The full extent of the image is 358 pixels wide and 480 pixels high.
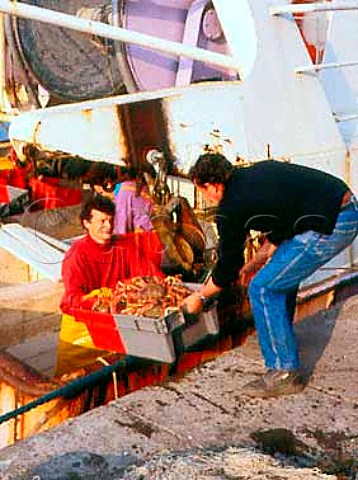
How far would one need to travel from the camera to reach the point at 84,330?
16.9ft

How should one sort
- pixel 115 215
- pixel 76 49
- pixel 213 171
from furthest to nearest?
pixel 76 49
pixel 115 215
pixel 213 171

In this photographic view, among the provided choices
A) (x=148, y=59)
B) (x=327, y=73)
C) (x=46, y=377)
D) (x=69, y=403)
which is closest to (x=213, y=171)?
(x=69, y=403)

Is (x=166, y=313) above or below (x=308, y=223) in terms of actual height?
below

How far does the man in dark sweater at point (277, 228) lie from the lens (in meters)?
3.76

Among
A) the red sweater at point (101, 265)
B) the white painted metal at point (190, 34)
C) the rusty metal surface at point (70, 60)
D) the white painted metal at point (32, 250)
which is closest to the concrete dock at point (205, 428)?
the red sweater at point (101, 265)

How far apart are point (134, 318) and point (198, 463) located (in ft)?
4.31

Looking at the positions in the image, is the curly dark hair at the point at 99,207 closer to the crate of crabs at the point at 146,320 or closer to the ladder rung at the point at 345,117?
the crate of crabs at the point at 146,320

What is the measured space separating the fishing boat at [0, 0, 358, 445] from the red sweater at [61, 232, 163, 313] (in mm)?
476

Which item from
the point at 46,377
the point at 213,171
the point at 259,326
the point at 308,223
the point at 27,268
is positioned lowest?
the point at 46,377

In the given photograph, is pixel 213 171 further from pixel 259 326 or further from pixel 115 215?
pixel 115 215

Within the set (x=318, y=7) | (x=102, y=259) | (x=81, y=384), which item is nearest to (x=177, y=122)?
(x=102, y=259)

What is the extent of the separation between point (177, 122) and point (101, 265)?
1093mm

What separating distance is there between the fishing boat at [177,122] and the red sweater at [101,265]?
476mm

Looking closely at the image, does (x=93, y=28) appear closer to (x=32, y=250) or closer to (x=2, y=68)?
(x=32, y=250)
